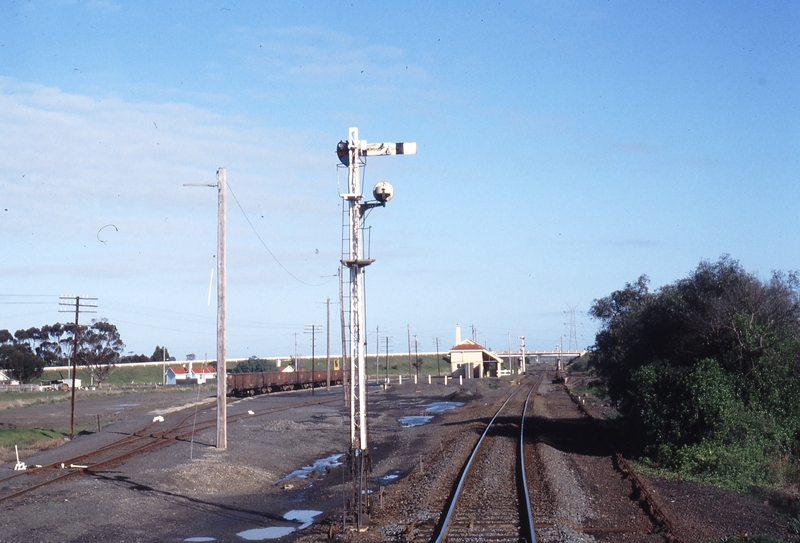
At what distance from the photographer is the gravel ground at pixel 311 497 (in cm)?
1169

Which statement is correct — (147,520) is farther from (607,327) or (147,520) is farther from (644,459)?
(607,327)

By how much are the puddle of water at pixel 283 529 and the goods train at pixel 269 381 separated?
155ft

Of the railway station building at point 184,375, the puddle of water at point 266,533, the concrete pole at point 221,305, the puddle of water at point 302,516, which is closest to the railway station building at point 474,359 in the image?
the railway station building at point 184,375

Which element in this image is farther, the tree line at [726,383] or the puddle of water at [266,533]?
the tree line at [726,383]

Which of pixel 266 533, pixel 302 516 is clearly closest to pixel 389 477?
pixel 302 516

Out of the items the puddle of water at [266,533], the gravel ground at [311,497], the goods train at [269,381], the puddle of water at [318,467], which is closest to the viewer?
the gravel ground at [311,497]

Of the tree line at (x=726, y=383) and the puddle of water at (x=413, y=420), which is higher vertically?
the tree line at (x=726, y=383)

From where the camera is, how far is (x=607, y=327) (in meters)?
31.4

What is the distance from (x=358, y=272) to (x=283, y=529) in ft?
16.5

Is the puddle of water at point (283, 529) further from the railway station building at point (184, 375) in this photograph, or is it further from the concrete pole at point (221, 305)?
the railway station building at point (184, 375)

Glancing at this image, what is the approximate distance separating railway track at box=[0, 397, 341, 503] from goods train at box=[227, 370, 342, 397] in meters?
24.1

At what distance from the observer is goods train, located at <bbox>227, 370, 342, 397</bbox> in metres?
61.4

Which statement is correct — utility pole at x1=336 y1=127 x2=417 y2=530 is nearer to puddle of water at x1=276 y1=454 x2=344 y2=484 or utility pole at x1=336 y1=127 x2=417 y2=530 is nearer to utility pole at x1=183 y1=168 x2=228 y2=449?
puddle of water at x1=276 y1=454 x2=344 y2=484

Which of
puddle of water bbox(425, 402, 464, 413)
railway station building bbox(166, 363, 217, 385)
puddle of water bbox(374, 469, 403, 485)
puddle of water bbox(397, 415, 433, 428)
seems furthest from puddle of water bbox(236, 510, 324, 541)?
railway station building bbox(166, 363, 217, 385)
